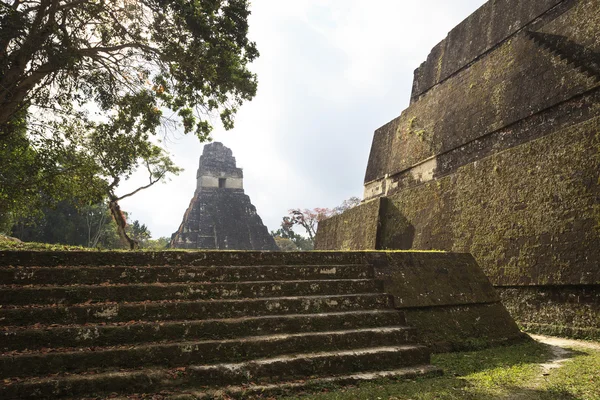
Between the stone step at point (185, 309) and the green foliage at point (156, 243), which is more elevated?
A: the green foliage at point (156, 243)

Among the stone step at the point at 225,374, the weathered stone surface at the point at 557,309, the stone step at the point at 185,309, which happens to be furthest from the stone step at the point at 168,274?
the weathered stone surface at the point at 557,309

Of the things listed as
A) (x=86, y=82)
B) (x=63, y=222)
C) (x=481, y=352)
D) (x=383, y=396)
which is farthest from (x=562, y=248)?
(x=63, y=222)

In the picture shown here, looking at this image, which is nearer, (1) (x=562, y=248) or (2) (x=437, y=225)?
(1) (x=562, y=248)

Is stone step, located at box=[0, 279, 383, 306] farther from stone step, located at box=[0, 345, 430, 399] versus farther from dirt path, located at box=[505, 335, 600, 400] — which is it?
dirt path, located at box=[505, 335, 600, 400]

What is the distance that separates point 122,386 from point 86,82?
6483 mm

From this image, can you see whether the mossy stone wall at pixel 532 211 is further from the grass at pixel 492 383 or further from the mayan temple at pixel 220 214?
the mayan temple at pixel 220 214

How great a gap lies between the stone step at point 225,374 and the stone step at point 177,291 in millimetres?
970

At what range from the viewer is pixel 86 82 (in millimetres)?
7586

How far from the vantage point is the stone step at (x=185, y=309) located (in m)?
3.73

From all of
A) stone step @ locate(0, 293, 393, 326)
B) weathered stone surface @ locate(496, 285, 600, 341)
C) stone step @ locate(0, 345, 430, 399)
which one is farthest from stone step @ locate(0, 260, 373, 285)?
weathered stone surface @ locate(496, 285, 600, 341)

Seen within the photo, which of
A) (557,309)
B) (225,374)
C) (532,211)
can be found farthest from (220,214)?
(225,374)

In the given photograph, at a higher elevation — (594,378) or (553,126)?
(553,126)

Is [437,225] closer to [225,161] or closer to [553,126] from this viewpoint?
[553,126]

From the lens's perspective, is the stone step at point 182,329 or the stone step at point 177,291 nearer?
the stone step at point 182,329
